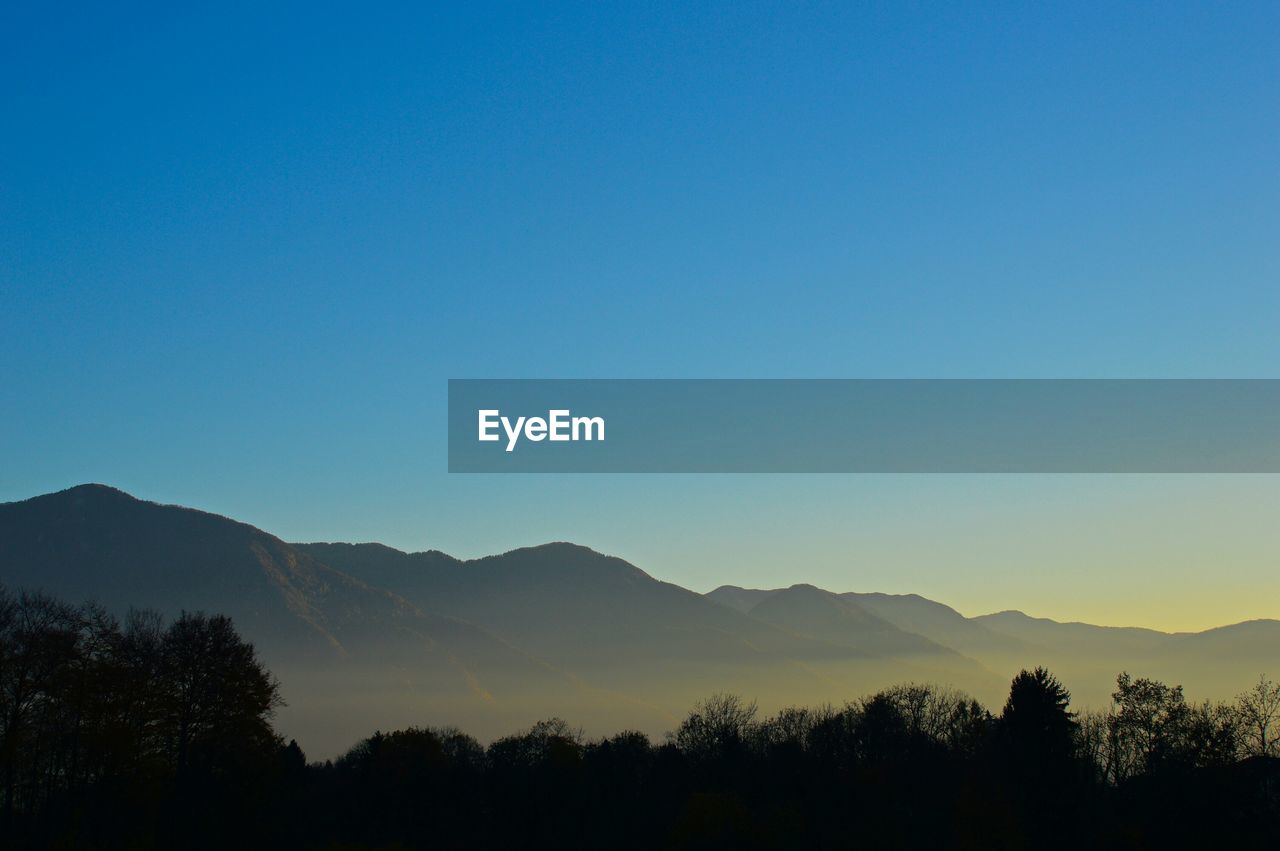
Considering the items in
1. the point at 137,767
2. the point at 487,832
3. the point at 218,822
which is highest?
the point at 137,767

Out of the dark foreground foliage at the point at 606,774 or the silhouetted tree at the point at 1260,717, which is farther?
the silhouetted tree at the point at 1260,717

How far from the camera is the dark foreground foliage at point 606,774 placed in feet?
168

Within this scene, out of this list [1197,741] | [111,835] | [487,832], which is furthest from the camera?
[487,832]

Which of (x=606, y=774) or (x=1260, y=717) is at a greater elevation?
(x=1260, y=717)

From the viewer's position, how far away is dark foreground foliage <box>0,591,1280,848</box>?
168 feet

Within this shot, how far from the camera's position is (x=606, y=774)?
9644 centimetres

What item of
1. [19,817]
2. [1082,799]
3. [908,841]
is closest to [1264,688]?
[1082,799]

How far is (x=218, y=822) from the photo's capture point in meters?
56.3

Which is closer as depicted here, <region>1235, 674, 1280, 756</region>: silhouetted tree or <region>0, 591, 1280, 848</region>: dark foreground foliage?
<region>0, 591, 1280, 848</region>: dark foreground foliage

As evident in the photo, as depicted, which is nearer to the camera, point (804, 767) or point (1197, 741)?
point (1197, 741)

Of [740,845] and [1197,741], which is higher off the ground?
[1197,741]

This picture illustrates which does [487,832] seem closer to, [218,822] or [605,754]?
[605,754]

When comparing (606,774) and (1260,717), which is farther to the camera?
(606,774)

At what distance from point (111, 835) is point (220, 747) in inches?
260
